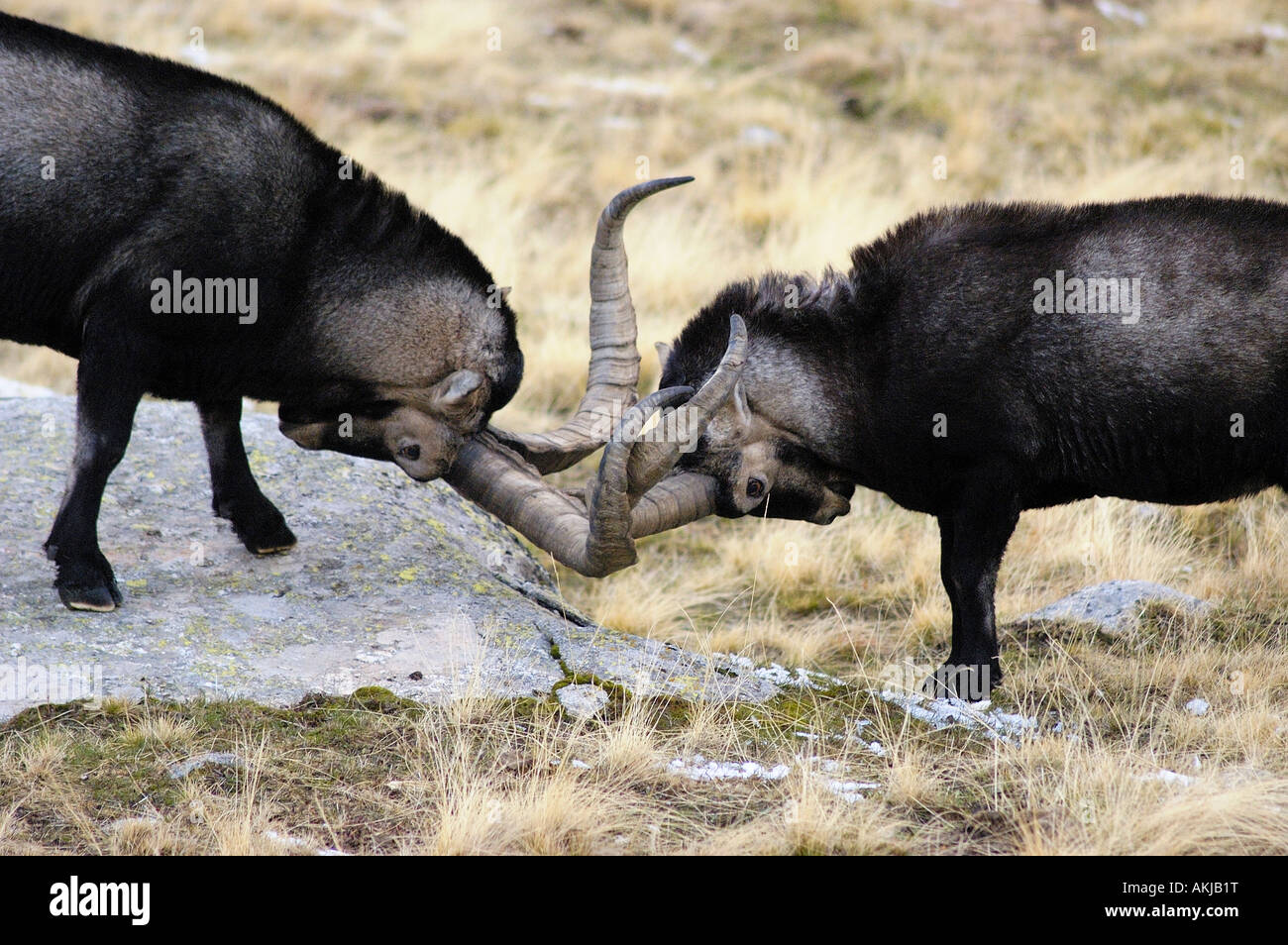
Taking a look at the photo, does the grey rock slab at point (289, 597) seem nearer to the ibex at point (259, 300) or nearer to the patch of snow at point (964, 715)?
the ibex at point (259, 300)

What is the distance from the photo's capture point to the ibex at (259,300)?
644cm

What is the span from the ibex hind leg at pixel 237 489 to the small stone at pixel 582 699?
205 cm

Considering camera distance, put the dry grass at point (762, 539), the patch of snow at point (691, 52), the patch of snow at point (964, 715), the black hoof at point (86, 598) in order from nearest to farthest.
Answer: the dry grass at point (762, 539), the patch of snow at point (964, 715), the black hoof at point (86, 598), the patch of snow at point (691, 52)

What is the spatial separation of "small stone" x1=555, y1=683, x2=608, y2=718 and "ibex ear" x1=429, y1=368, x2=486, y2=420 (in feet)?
4.71

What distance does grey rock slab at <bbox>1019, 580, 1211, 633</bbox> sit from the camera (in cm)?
761

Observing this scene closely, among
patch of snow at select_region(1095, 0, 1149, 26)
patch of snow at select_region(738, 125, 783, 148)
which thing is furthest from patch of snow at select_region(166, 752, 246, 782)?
→ patch of snow at select_region(1095, 0, 1149, 26)

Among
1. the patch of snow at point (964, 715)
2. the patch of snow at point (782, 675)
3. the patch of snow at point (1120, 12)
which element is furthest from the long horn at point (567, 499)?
the patch of snow at point (1120, 12)

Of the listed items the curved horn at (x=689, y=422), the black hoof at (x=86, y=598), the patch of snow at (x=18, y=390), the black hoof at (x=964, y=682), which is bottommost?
the black hoof at (x=964, y=682)

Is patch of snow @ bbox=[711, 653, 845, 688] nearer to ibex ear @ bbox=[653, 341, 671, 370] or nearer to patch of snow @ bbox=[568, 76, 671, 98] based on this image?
ibex ear @ bbox=[653, 341, 671, 370]

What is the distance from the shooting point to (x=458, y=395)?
21.8ft

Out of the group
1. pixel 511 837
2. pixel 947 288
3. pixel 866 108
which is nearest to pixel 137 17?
pixel 866 108

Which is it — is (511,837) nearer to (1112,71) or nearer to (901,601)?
(901,601)

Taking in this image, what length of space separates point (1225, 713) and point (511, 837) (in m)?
3.35

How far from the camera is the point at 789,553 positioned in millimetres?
9289
